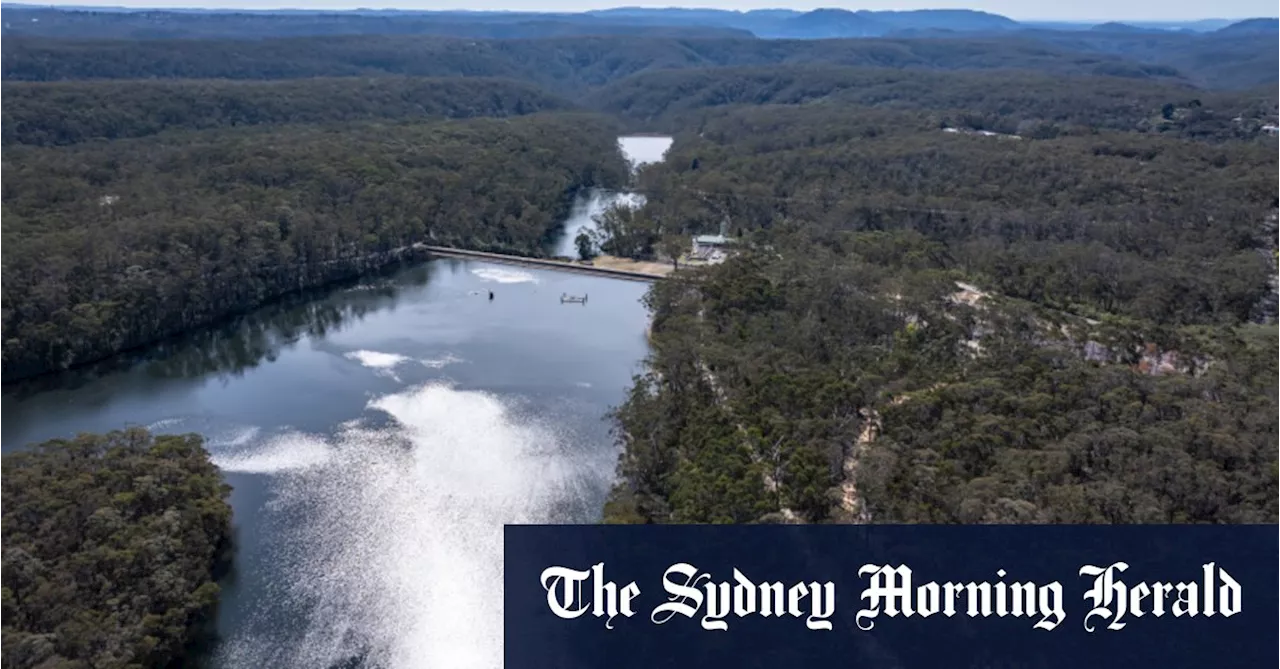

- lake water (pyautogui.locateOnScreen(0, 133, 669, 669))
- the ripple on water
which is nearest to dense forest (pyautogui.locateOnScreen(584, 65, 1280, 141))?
the ripple on water

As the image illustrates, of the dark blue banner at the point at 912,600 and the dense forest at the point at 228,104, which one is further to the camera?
the dense forest at the point at 228,104

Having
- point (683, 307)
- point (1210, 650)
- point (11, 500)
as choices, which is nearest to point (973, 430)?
point (1210, 650)

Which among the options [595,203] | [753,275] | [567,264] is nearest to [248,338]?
[567,264]

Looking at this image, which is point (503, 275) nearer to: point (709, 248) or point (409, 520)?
point (709, 248)

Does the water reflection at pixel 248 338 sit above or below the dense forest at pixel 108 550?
below

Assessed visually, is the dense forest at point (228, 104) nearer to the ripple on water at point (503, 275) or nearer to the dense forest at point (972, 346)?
the ripple on water at point (503, 275)

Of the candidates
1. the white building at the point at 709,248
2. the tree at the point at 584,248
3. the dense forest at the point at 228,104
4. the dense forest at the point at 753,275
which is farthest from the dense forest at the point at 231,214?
the white building at the point at 709,248

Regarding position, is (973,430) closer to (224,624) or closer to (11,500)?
(224,624)
